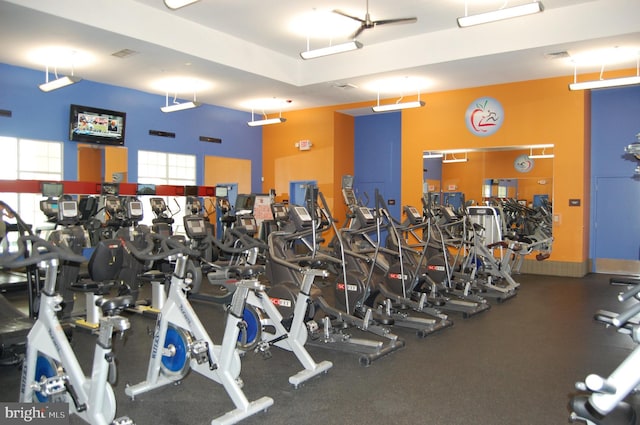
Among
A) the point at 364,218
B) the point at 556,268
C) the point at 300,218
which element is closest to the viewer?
the point at 300,218

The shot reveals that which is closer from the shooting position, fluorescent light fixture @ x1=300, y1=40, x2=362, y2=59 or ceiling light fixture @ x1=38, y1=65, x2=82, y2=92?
fluorescent light fixture @ x1=300, y1=40, x2=362, y2=59

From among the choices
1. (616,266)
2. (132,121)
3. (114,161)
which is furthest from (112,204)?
(616,266)

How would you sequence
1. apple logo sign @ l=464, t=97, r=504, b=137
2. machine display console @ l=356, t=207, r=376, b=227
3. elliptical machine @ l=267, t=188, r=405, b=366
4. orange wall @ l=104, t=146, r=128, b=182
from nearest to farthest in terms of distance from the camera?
elliptical machine @ l=267, t=188, r=405, b=366, machine display console @ l=356, t=207, r=376, b=227, apple logo sign @ l=464, t=97, r=504, b=137, orange wall @ l=104, t=146, r=128, b=182

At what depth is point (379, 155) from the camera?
42.6ft

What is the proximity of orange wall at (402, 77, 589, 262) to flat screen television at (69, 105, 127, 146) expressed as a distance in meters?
7.08

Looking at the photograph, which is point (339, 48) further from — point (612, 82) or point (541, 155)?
point (541, 155)

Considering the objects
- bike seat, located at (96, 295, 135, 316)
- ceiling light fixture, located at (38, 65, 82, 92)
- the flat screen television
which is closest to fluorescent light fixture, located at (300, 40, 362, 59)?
ceiling light fixture, located at (38, 65, 82, 92)

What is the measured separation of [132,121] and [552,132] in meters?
8.98

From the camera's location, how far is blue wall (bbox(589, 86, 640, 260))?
932 cm

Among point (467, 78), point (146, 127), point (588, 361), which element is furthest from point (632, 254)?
point (146, 127)

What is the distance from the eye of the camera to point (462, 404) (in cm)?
335

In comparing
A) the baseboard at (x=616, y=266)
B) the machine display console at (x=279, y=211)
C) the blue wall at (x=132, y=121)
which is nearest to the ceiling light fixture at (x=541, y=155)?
the baseboard at (x=616, y=266)

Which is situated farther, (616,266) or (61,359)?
(616,266)

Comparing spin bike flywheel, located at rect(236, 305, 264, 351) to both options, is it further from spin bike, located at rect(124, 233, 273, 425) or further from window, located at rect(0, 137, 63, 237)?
window, located at rect(0, 137, 63, 237)
